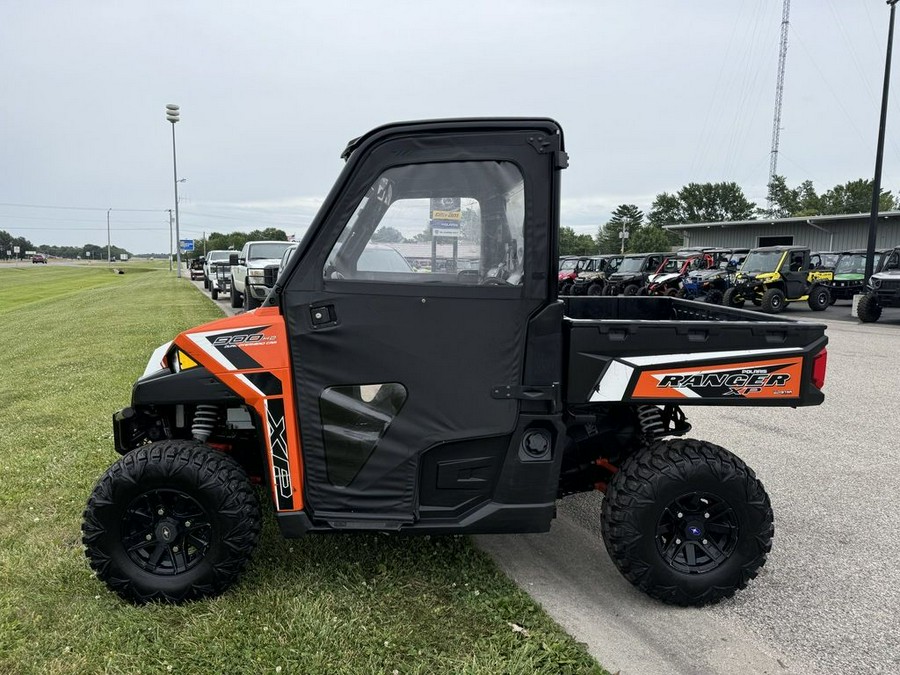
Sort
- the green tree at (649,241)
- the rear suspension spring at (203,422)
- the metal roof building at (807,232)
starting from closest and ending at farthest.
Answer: the rear suspension spring at (203,422) → the metal roof building at (807,232) → the green tree at (649,241)

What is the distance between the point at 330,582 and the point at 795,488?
3.38 metres

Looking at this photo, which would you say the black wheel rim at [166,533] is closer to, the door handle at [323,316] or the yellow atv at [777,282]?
the door handle at [323,316]

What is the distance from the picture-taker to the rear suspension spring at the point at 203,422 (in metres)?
3.39

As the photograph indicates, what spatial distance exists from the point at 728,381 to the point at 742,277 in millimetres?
18299

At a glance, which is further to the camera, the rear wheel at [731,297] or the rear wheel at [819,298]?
the rear wheel at [819,298]

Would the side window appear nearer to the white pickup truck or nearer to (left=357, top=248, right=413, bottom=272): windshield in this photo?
(left=357, top=248, right=413, bottom=272): windshield

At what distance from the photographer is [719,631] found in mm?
2947

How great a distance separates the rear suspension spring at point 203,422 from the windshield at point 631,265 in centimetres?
2395

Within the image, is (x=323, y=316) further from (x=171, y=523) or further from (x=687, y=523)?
(x=687, y=523)

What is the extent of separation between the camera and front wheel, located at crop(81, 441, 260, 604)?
3.01m

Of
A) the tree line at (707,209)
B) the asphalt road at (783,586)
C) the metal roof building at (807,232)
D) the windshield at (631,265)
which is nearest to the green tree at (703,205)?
the tree line at (707,209)

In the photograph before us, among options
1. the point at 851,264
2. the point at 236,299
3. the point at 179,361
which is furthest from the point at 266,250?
the point at 851,264

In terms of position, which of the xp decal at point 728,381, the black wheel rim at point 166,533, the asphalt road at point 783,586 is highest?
the xp decal at point 728,381

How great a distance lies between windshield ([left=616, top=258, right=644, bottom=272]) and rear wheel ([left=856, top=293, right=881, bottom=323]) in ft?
31.2
